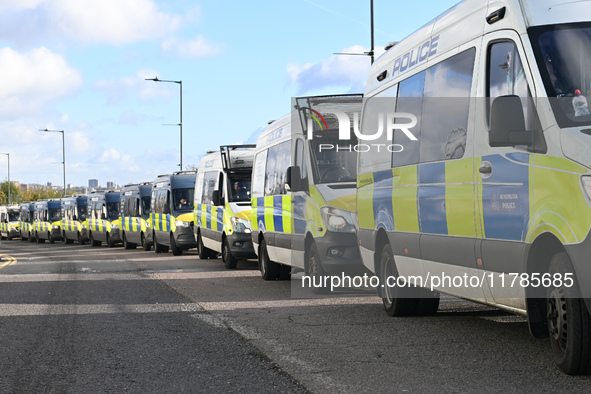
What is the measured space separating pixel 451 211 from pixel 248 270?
36.2 feet

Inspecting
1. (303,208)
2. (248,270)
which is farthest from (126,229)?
(303,208)

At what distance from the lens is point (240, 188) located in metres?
20.2

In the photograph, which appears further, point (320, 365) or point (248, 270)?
point (248, 270)

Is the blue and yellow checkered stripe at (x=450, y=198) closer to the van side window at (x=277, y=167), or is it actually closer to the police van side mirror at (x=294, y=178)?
the police van side mirror at (x=294, y=178)

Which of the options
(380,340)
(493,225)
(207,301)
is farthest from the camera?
(207,301)

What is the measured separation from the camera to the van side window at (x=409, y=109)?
29.0ft

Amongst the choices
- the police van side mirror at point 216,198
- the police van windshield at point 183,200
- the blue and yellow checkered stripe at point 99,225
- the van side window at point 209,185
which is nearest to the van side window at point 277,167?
the police van side mirror at point 216,198

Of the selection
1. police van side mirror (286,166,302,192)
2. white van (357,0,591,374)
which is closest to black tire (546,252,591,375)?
white van (357,0,591,374)

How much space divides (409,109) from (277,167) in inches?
229

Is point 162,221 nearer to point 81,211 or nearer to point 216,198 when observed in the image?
point 216,198

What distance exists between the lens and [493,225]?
22.9ft

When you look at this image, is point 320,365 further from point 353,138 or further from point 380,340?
point 353,138

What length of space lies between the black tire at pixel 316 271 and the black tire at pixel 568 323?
6.04 meters

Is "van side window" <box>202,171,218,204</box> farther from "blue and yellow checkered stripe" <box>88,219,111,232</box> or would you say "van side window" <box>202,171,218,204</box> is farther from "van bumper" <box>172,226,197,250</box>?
"blue and yellow checkered stripe" <box>88,219,111,232</box>
